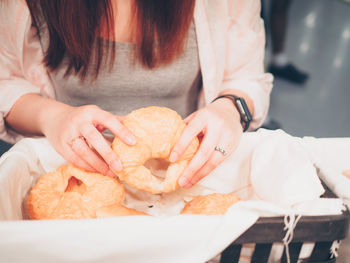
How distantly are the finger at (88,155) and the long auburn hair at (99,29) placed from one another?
1.07 feet

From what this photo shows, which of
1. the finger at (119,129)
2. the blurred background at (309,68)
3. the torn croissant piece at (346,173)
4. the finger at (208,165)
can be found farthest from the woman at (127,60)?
the blurred background at (309,68)

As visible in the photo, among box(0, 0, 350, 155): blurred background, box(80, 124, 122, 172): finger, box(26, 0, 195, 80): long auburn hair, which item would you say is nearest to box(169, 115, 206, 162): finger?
box(80, 124, 122, 172): finger

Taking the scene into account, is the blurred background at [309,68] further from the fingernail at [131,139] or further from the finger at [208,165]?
the fingernail at [131,139]

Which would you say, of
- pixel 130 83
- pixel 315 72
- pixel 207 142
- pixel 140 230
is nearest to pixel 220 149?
pixel 207 142

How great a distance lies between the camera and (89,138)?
1.76 ft

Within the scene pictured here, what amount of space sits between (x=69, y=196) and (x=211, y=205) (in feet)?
0.98

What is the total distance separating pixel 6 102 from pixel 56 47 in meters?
0.22

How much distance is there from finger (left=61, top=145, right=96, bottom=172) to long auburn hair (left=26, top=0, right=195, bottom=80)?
0.32 m

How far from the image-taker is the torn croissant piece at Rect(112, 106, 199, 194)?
1.76ft

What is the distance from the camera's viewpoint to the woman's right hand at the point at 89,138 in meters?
0.53

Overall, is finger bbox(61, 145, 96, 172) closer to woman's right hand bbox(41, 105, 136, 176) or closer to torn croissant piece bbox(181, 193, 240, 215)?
woman's right hand bbox(41, 105, 136, 176)

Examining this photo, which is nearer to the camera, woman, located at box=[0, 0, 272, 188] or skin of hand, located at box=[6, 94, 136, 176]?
skin of hand, located at box=[6, 94, 136, 176]

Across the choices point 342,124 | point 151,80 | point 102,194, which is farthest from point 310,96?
point 102,194

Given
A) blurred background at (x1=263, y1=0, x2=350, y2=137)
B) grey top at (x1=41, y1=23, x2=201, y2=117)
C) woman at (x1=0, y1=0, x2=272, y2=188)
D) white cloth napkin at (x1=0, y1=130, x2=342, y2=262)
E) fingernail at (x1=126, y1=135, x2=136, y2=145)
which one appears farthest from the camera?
blurred background at (x1=263, y1=0, x2=350, y2=137)
